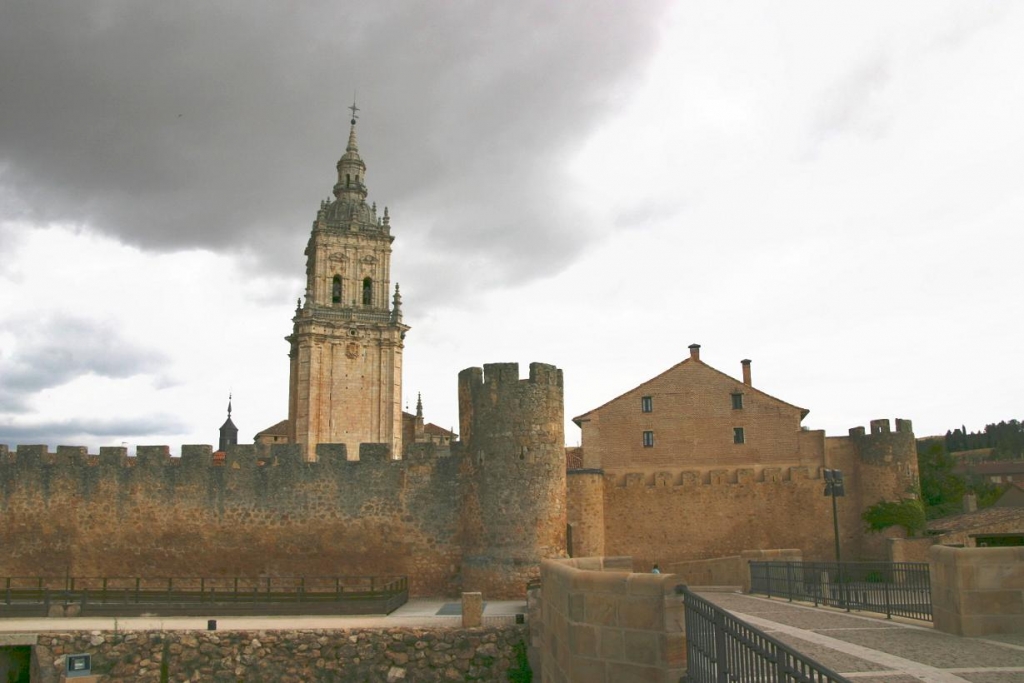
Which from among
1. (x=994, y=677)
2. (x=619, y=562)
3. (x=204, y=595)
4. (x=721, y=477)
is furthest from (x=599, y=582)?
(x=721, y=477)

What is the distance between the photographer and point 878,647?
34.1 feet

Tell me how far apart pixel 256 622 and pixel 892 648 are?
13998mm

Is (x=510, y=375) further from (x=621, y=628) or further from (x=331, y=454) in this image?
(x=621, y=628)

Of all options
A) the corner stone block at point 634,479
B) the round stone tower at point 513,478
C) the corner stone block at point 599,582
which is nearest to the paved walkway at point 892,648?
the corner stone block at point 599,582

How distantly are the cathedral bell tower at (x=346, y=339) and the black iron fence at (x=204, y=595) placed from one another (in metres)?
41.6

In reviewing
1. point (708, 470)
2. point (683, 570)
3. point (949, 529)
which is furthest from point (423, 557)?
point (949, 529)

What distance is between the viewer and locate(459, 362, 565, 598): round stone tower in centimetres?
2180

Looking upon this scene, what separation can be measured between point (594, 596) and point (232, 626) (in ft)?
40.2

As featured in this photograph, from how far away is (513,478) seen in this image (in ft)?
72.3

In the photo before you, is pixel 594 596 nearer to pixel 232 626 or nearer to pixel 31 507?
pixel 232 626

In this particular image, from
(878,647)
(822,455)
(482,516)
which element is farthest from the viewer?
(822,455)

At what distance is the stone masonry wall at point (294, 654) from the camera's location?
57.6 ft

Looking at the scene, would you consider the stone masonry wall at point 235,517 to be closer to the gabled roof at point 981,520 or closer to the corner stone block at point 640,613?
the corner stone block at point 640,613

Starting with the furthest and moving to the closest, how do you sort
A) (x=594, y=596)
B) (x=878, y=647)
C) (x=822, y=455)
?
1. (x=822, y=455)
2. (x=878, y=647)
3. (x=594, y=596)
